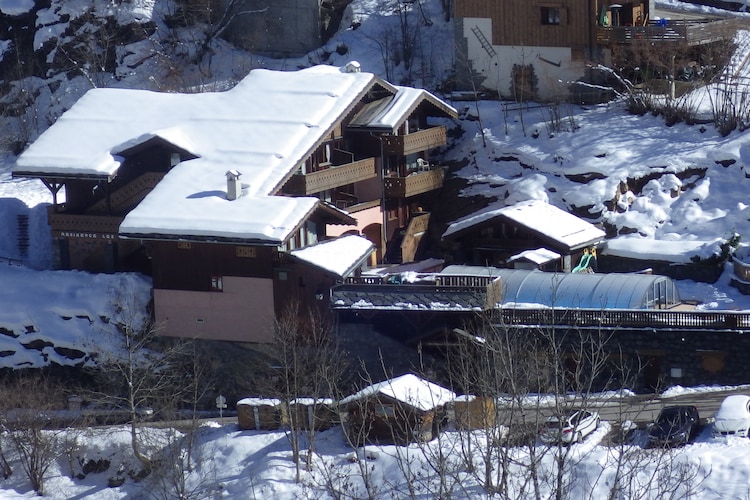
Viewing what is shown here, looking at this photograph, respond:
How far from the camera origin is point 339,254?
60.2m

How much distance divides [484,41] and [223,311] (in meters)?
21.3

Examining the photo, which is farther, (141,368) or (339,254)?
(339,254)

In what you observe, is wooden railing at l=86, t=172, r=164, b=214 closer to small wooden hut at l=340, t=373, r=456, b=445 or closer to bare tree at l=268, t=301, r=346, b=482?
bare tree at l=268, t=301, r=346, b=482

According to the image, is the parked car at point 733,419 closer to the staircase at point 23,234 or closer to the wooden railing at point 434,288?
the wooden railing at point 434,288

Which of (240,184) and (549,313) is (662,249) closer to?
(549,313)

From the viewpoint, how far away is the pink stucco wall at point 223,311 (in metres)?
59.8

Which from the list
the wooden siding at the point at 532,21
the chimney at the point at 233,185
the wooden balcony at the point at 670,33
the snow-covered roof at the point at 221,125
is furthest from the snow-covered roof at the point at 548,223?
the wooden siding at the point at 532,21

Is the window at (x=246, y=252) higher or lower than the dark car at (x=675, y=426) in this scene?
higher

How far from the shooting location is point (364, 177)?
67.1 metres

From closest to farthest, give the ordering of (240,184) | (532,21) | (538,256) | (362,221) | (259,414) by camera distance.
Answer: (259,414) < (240,184) < (538,256) < (362,221) < (532,21)

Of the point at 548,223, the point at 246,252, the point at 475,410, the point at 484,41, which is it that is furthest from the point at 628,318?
the point at 484,41

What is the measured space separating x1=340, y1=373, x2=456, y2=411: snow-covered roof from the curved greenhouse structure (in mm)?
6393

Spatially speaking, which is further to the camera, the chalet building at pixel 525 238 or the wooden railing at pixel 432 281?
the chalet building at pixel 525 238

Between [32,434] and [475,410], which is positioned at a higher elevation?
[475,410]
